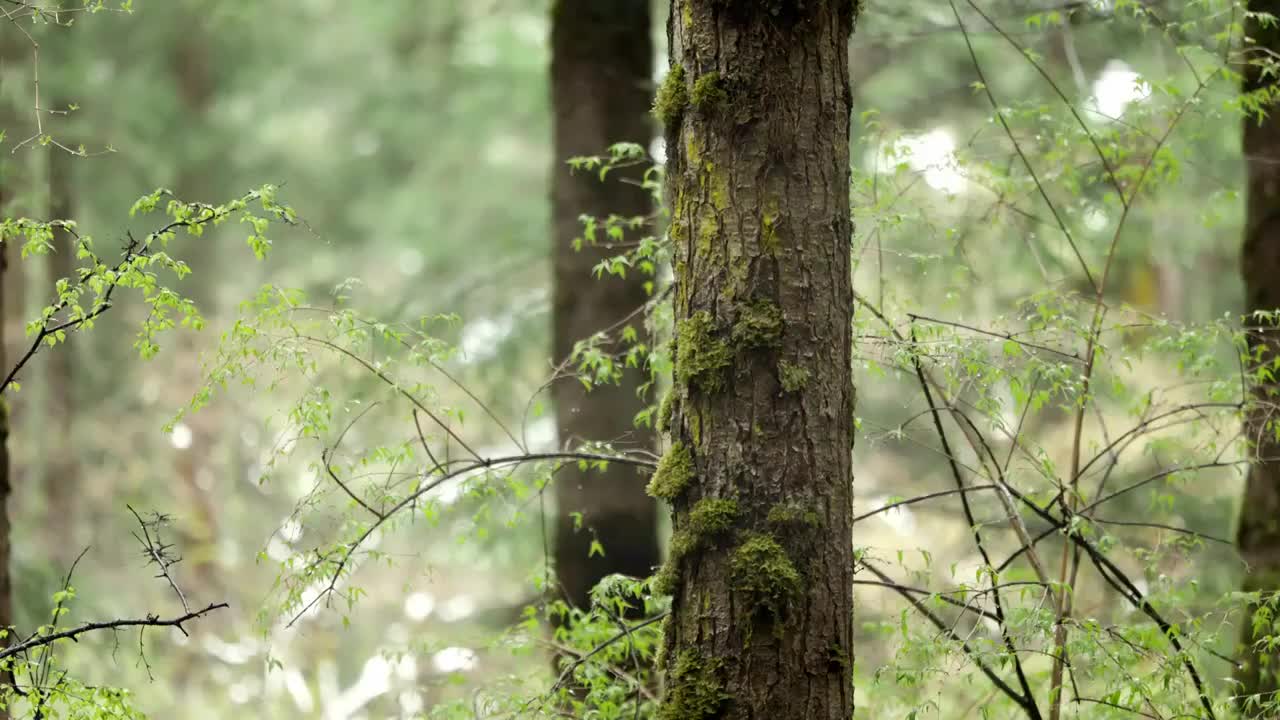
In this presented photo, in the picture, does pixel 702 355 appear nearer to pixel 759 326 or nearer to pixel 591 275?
pixel 759 326

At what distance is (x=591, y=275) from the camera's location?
6582 mm

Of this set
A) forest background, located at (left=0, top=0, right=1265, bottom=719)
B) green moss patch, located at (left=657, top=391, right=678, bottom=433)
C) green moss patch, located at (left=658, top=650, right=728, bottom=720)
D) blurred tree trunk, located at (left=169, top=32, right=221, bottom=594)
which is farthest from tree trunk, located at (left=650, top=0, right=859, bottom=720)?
blurred tree trunk, located at (left=169, top=32, right=221, bottom=594)

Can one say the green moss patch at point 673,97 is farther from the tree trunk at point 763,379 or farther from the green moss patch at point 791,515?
the green moss patch at point 791,515

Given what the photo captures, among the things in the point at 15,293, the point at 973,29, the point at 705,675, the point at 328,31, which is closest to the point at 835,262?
the point at 705,675

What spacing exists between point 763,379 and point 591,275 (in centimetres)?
331

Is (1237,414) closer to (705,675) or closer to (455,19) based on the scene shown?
(705,675)

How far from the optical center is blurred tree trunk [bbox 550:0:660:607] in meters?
6.67

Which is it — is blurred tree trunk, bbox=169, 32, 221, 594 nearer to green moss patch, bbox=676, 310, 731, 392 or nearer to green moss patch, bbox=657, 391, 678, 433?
green moss patch, bbox=657, 391, 678, 433

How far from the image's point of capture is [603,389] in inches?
271

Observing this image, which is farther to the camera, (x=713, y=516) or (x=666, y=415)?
(x=666, y=415)

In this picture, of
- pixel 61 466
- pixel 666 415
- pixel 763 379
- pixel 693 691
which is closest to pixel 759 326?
pixel 763 379

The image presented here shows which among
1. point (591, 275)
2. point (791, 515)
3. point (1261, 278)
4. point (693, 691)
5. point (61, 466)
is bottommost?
point (693, 691)

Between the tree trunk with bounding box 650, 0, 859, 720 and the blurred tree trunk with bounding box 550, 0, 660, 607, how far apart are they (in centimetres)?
312

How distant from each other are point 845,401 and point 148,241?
6.91 ft
